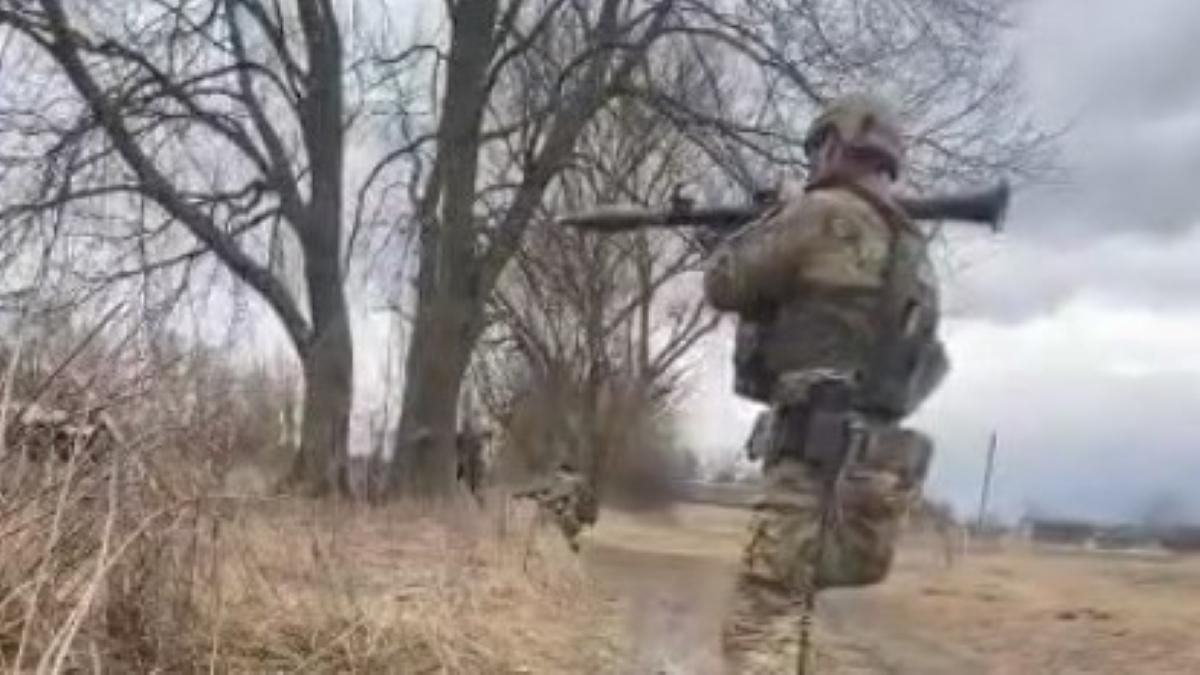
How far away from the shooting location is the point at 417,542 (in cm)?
1184

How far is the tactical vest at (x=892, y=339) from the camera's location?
6.29 meters

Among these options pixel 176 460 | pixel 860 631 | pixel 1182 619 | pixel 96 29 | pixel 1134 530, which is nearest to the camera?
pixel 176 460

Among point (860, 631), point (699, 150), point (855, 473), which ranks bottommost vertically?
point (860, 631)

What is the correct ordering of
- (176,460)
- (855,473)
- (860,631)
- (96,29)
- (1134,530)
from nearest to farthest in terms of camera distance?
(176,460)
(855,473)
(860,631)
(96,29)
(1134,530)

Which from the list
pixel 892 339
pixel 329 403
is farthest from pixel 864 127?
pixel 329 403

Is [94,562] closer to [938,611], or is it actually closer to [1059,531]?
[938,611]

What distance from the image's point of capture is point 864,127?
20.9ft

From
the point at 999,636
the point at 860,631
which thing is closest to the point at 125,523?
the point at 860,631

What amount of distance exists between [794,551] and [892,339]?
786 mm

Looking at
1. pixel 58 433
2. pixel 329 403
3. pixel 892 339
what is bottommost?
pixel 58 433

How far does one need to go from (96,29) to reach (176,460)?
55.3 ft

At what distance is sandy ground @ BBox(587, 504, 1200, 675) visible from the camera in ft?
41.3

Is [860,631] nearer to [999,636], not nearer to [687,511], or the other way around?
[999,636]

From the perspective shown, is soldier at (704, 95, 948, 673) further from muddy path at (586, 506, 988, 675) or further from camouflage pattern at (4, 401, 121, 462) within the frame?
camouflage pattern at (4, 401, 121, 462)
